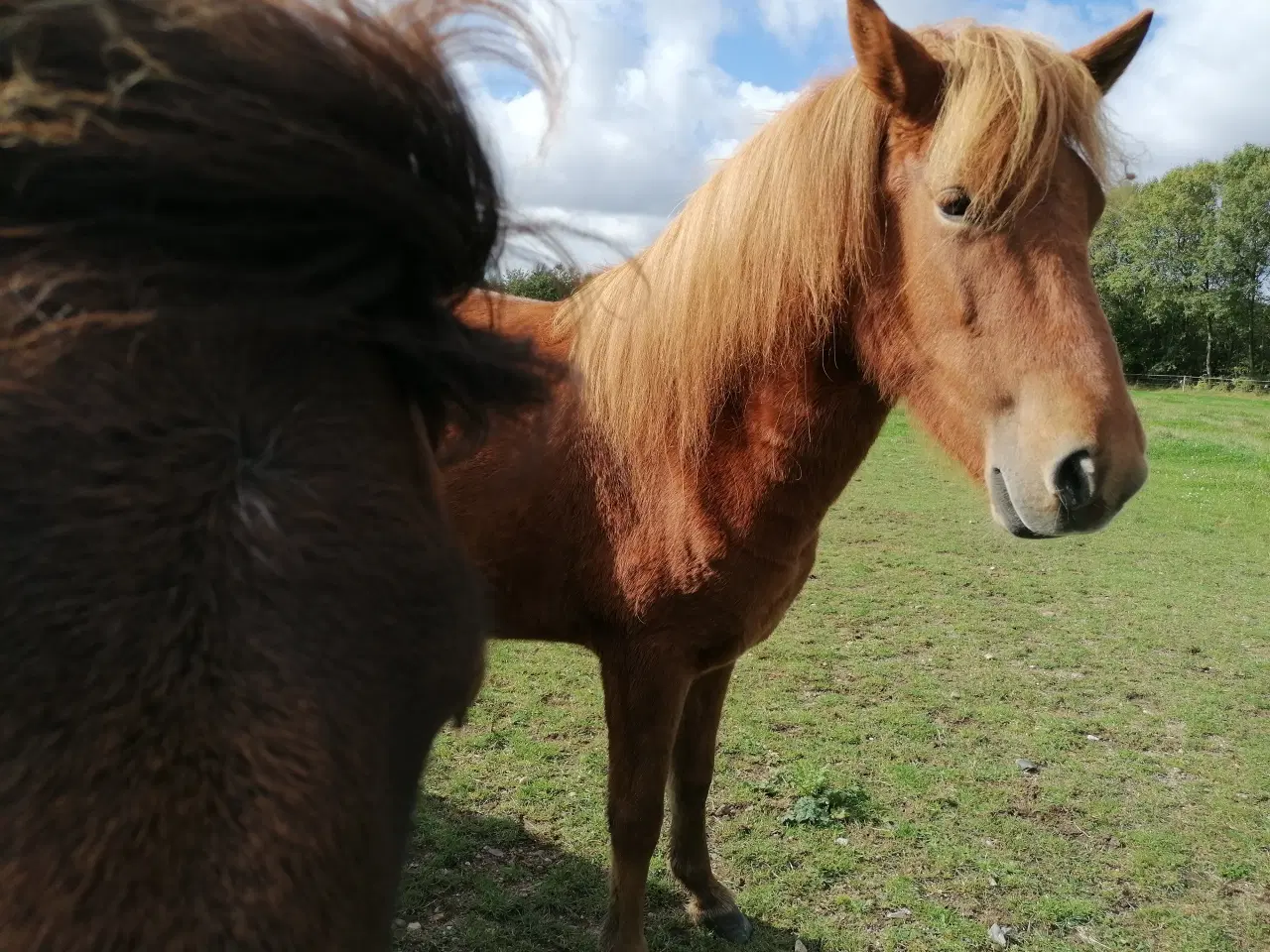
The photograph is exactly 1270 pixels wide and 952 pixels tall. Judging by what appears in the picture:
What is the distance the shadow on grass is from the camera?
112 inches

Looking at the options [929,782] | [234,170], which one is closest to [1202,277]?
[929,782]

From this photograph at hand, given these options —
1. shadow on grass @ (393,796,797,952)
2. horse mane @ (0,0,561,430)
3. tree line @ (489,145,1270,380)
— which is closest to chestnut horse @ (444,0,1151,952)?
shadow on grass @ (393,796,797,952)

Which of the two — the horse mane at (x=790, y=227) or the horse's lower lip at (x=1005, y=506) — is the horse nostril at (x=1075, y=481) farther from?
the horse mane at (x=790, y=227)

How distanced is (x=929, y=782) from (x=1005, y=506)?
8.30 feet

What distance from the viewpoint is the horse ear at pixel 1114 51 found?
2.04 metres

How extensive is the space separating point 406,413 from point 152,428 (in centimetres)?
30

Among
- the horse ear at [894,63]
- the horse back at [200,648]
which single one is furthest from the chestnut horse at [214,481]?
the horse ear at [894,63]

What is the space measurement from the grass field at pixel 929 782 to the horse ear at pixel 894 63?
95 centimetres

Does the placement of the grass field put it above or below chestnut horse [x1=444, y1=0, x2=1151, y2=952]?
below

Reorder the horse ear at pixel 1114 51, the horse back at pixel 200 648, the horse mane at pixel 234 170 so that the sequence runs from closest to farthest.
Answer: the horse back at pixel 200 648 < the horse mane at pixel 234 170 < the horse ear at pixel 1114 51

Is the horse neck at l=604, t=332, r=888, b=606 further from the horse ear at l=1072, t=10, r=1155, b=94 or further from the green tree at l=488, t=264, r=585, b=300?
the horse ear at l=1072, t=10, r=1155, b=94

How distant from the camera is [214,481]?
29.3 inches

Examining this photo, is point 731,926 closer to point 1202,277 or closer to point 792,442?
point 792,442

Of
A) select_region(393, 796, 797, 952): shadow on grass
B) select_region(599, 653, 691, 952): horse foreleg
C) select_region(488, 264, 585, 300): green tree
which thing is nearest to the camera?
select_region(488, 264, 585, 300): green tree
